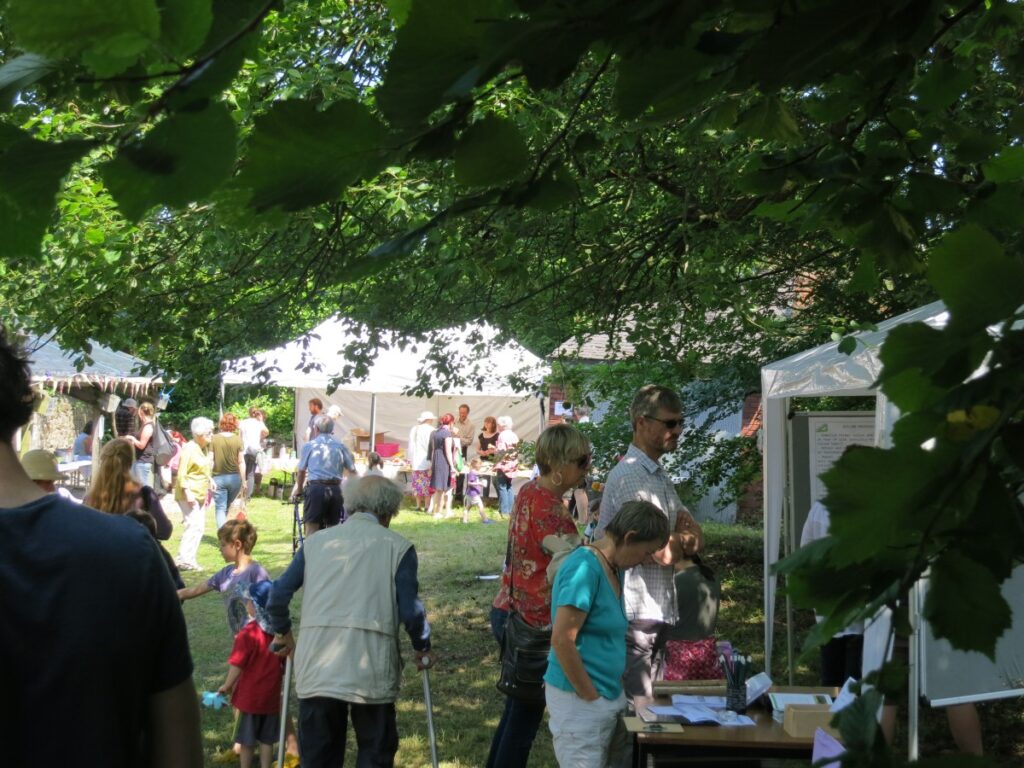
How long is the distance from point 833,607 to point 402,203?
4.81 meters

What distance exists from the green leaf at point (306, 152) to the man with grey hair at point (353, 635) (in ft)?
13.1

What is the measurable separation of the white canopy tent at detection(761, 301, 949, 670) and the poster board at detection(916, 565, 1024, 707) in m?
0.83

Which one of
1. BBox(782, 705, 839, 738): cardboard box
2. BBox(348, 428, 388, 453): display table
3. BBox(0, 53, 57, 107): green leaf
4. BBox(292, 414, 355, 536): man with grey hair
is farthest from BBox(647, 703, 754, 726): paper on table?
BBox(348, 428, 388, 453): display table

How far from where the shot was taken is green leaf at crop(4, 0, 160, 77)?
2.28ft

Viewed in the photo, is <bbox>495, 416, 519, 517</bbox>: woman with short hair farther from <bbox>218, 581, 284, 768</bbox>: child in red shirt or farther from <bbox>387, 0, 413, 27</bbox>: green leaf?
<bbox>387, 0, 413, 27</bbox>: green leaf

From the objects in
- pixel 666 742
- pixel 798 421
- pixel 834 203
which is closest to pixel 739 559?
pixel 798 421

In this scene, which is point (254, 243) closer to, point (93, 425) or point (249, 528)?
point (249, 528)

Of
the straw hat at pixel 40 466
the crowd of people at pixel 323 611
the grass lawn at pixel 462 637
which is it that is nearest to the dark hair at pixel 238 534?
the crowd of people at pixel 323 611

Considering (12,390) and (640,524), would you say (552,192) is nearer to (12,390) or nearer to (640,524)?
(12,390)

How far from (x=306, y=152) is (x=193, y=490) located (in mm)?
11459

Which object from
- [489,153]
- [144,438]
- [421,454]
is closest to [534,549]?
[489,153]

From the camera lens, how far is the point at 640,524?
4184 mm

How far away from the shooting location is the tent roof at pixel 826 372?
5.66 meters

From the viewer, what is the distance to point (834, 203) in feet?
6.47
